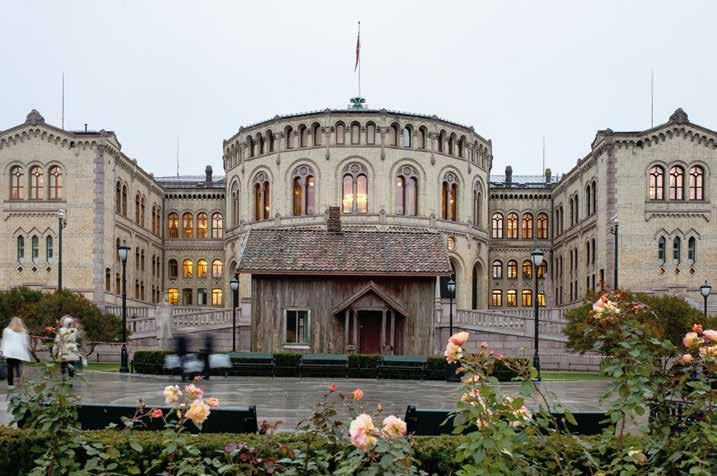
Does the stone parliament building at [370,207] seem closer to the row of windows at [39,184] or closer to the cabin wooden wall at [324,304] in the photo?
the row of windows at [39,184]

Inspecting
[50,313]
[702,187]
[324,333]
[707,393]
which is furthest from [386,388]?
[702,187]

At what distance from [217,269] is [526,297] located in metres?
28.4

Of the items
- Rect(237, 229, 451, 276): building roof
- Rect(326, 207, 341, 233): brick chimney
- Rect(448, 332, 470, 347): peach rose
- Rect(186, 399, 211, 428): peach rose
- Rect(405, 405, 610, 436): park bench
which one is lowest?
Rect(405, 405, 610, 436): park bench

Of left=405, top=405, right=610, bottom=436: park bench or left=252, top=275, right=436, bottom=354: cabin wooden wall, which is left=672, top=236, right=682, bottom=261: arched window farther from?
left=405, top=405, right=610, bottom=436: park bench

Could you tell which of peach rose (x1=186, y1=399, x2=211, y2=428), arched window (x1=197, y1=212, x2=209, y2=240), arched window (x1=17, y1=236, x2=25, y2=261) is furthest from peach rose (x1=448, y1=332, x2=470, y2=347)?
arched window (x1=197, y1=212, x2=209, y2=240)

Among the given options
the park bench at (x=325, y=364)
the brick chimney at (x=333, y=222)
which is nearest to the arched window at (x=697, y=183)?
the brick chimney at (x=333, y=222)

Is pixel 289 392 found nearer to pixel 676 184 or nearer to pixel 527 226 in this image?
pixel 676 184

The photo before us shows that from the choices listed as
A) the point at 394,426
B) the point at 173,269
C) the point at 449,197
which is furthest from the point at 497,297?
the point at 394,426

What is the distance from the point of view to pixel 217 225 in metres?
76.7

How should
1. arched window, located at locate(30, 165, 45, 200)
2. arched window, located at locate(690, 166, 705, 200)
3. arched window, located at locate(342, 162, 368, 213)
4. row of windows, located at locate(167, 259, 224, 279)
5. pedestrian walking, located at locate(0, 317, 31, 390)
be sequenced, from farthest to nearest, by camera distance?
row of windows, located at locate(167, 259, 224, 279) → arched window, located at locate(342, 162, 368, 213) → arched window, located at locate(30, 165, 45, 200) → arched window, located at locate(690, 166, 705, 200) → pedestrian walking, located at locate(0, 317, 31, 390)

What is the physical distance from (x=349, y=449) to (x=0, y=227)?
2291 inches

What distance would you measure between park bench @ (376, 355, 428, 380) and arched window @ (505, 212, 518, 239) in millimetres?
47530

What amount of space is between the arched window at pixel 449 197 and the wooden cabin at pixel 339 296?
32.5 meters

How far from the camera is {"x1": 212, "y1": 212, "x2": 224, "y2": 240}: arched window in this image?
76.6 metres
